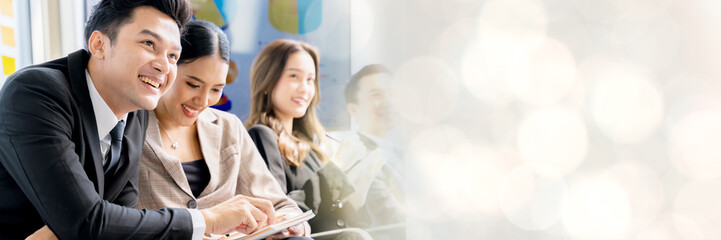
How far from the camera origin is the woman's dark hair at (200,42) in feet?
3.45

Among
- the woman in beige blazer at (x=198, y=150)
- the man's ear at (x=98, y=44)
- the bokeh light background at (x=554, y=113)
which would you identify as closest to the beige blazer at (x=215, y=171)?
the woman in beige blazer at (x=198, y=150)

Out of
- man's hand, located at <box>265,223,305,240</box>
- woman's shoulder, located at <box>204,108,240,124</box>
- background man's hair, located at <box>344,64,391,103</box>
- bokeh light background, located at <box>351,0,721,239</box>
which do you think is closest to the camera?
bokeh light background, located at <box>351,0,721,239</box>

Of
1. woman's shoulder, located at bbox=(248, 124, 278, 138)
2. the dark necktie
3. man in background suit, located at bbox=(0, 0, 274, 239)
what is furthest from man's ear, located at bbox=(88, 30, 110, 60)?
woman's shoulder, located at bbox=(248, 124, 278, 138)

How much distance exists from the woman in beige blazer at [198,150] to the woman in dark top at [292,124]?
0.39 feet

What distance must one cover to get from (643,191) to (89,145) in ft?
3.57

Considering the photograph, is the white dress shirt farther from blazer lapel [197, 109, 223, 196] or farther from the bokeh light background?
the bokeh light background

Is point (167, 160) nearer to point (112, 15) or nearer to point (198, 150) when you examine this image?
point (198, 150)

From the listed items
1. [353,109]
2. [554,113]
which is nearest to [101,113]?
[353,109]

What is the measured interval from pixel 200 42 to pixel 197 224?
0.41 metres

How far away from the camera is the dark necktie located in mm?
907

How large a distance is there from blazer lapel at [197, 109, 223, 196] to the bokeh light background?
0.49 m

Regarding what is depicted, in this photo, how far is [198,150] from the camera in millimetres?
1115

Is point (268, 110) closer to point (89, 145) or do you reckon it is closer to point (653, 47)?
point (89, 145)

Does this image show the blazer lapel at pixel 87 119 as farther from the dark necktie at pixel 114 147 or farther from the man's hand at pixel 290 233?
the man's hand at pixel 290 233
